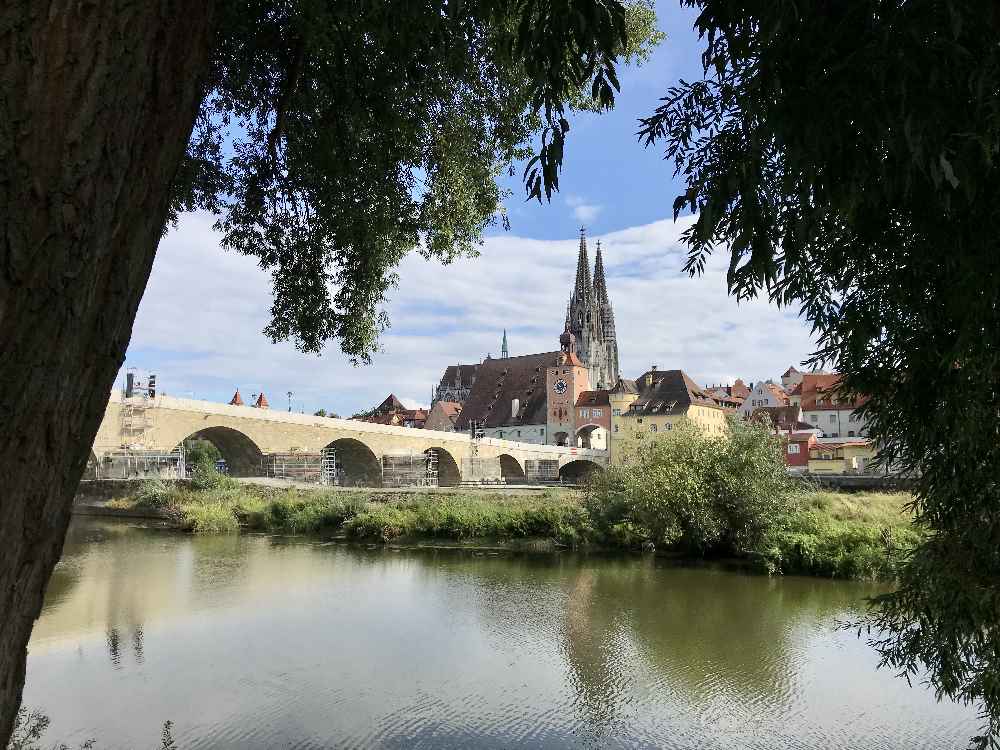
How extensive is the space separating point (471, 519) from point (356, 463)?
1878 cm

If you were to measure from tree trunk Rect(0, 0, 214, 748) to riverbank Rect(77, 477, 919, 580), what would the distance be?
13.7 metres

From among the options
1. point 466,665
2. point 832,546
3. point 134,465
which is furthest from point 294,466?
point 466,665

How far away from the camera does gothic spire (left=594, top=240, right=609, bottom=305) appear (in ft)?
274

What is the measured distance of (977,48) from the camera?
2.21 m

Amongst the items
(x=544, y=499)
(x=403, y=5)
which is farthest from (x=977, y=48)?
(x=544, y=499)

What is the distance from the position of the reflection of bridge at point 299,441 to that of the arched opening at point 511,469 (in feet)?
0.20

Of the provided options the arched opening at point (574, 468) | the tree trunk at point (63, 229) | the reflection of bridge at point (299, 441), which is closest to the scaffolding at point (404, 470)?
the reflection of bridge at point (299, 441)

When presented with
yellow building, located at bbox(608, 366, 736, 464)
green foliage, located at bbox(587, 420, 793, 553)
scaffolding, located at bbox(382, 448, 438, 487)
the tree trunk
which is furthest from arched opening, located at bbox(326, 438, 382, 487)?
the tree trunk

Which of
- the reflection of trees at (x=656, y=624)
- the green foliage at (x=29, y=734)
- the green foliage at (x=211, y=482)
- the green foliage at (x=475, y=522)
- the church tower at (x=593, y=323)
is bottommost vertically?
the reflection of trees at (x=656, y=624)

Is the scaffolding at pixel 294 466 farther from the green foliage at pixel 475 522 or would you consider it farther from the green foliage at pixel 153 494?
the green foliage at pixel 475 522

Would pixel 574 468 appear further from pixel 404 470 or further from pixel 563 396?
pixel 404 470

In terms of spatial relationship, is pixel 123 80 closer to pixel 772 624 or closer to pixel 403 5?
pixel 403 5

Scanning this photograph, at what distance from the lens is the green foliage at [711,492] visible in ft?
49.7

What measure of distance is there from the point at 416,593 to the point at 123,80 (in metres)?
11.3
